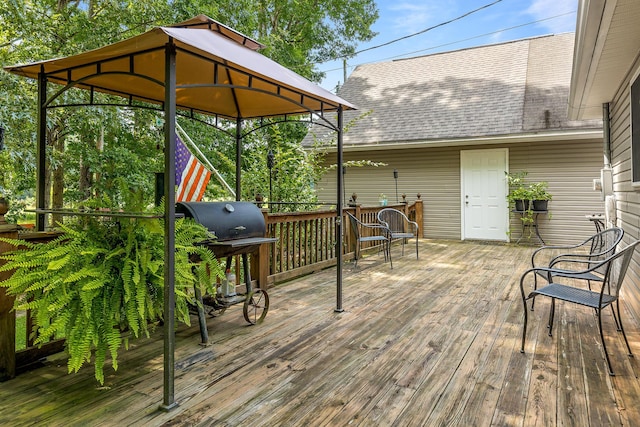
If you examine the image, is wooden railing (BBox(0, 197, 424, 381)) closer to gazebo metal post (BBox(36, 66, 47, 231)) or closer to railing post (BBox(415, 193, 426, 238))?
gazebo metal post (BBox(36, 66, 47, 231))

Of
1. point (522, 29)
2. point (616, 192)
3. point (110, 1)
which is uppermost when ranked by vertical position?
point (522, 29)

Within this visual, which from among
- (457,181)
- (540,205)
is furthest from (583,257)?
(457,181)

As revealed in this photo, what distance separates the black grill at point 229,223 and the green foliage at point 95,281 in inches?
17.0

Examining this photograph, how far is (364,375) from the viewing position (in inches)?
95.0

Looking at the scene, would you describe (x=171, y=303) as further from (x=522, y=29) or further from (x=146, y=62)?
(x=522, y=29)

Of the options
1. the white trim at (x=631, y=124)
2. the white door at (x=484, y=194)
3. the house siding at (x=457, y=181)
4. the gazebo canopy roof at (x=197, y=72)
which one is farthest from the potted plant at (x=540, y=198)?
the gazebo canopy roof at (x=197, y=72)

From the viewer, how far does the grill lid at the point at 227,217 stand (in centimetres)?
280

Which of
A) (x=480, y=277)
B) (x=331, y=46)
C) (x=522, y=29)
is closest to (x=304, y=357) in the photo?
(x=480, y=277)

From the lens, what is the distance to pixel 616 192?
16.2 ft

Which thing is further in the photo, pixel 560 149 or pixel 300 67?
pixel 300 67

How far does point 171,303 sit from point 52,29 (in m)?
6.10

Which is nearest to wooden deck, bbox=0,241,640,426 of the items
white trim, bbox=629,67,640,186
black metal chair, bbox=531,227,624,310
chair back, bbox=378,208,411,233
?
black metal chair, bbox=531,227,624,310

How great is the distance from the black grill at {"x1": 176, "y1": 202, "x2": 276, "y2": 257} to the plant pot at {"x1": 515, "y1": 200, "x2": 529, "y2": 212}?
6.74m

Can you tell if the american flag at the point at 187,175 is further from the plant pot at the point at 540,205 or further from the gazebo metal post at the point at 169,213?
the plant pot at the point at 540,205
